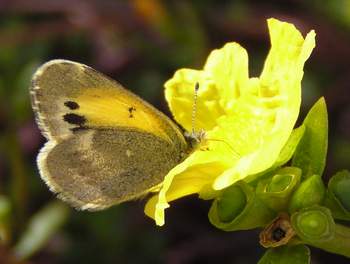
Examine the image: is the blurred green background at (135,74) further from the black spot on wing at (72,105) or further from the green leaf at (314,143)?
the green leaf at (314,143)

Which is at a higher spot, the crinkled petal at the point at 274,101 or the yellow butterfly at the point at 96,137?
the crinkled petal at the point at 274,101

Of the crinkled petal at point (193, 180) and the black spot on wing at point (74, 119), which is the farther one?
the black spot on wing at point (74, 119)

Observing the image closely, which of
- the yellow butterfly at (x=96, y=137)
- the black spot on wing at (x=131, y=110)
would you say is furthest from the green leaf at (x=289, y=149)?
the black spot on wing at (x=131, y=110)

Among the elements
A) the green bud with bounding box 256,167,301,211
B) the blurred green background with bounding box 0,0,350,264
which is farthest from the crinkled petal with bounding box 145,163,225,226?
the blurred green background with bounding box 0,0,350,264

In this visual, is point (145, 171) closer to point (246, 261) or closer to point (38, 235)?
point (38, 235)

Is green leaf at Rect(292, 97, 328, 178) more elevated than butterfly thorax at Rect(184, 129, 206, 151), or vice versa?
green leaf at Rect(292, 97, 328, 178)

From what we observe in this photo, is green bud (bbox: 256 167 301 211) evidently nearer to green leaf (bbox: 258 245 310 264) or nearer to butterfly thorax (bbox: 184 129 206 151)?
green leaf (bbox: 258 245 310 264)
